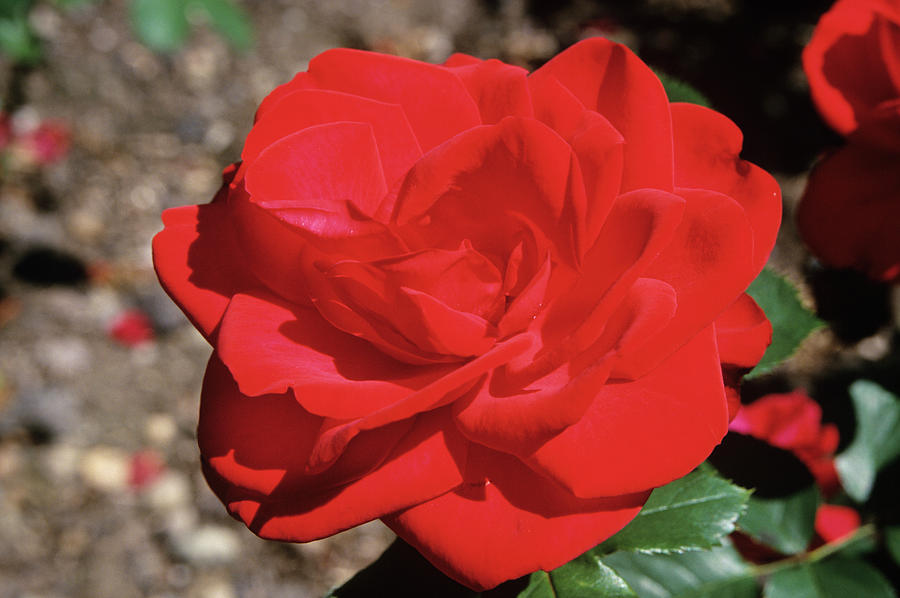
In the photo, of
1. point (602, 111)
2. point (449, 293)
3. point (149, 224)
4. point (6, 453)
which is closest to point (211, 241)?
point (449, 293)

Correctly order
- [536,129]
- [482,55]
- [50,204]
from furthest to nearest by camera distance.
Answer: [482,55]
[50,204]
[536,129]

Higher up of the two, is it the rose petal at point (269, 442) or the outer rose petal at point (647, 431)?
the outer rose petal at point (647, 431)

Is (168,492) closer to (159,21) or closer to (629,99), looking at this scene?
(159,21)

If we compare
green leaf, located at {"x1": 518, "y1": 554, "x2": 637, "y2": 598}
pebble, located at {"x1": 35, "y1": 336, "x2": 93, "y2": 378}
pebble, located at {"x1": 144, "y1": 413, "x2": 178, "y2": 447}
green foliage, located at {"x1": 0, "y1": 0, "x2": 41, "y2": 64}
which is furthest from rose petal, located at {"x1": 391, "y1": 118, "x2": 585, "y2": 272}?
pebble, located at {"x1": 35, "y1": 336, "x2": 93, "y2": 378}

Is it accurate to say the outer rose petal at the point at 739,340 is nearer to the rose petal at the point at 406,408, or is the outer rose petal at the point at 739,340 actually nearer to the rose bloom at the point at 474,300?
the rose bloom at the point at 474,300

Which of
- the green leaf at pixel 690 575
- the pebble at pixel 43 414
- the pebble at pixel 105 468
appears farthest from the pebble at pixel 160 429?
the green leaf at pixel 690 575

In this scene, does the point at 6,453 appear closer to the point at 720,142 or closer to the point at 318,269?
the point at 318,269
